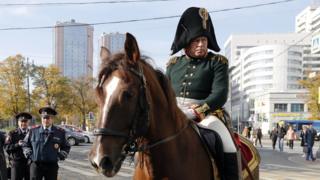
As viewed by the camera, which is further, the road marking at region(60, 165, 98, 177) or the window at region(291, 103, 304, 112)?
the window at region(291, 103, 304, 112)

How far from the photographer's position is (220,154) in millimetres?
4387

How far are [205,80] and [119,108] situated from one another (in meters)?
1.61

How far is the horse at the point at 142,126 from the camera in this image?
3176 mm

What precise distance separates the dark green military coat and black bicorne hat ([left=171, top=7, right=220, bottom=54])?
16cm

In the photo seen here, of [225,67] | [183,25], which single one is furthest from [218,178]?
[183,25]

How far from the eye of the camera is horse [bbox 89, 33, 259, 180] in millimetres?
3176

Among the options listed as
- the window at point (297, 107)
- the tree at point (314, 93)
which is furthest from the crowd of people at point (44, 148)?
the window at point (297, 107)

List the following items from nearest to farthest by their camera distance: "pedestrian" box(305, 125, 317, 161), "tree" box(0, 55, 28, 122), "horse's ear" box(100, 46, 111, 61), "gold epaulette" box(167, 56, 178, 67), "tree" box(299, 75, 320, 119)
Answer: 1. "horse's ear" box(100, 46, 111, 61)
2. "gold epaulette" box(167, 56, 178, 67)
3. "pedestrian" box(305, 125, 317, 161)
4. "tree" box(0, 55, 28, 122)
5. "tree" box(299, 75, 320, 119)

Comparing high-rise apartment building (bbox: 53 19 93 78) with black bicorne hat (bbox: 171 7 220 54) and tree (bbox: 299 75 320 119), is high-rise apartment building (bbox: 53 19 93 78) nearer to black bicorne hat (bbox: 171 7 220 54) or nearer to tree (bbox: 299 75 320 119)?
tree (bbox: 299 75 320 119)

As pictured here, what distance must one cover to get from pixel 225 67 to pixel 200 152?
96cm

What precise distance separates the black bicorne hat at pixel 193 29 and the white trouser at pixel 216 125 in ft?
1.96

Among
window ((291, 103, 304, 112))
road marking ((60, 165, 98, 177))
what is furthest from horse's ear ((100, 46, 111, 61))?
window ((291, 103, 304, 112))

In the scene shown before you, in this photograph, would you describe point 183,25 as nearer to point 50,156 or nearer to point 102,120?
point 102,120

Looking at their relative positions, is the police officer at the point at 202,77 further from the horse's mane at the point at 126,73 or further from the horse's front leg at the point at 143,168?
the horse's front leg at the point at 143,168
